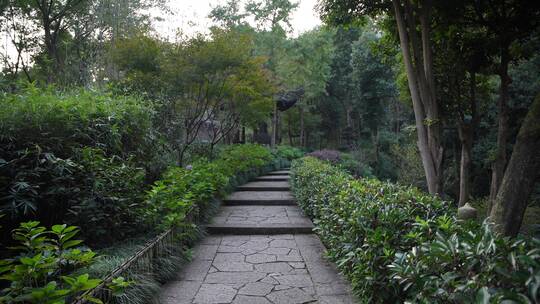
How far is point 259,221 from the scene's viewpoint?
616 centimetres

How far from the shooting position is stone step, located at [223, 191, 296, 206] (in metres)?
7.85

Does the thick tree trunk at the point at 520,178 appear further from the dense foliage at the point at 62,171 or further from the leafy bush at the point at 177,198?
the dense foliage at the point at 62,171

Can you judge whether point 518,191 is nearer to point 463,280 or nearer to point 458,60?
point 463,280

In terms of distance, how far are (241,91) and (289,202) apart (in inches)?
138

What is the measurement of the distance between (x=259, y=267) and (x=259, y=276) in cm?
30

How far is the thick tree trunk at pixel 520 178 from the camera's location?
2.94m

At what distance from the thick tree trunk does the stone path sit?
1.53 metres

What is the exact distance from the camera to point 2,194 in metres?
3.48

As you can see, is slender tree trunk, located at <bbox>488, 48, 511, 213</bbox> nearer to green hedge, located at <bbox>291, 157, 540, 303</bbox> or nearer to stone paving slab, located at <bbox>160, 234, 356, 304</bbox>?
green hedge, located at <bbox>291, 157, 540, 303</bbox>

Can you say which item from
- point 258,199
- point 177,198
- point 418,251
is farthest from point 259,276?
point 258,199

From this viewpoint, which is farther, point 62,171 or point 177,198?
point 177,198

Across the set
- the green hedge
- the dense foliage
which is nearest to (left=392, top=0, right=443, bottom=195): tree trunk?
the green hedge

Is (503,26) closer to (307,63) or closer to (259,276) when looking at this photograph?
(259,276)

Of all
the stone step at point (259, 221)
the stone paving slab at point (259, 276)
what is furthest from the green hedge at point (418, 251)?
the stone step at point (259, 221)
